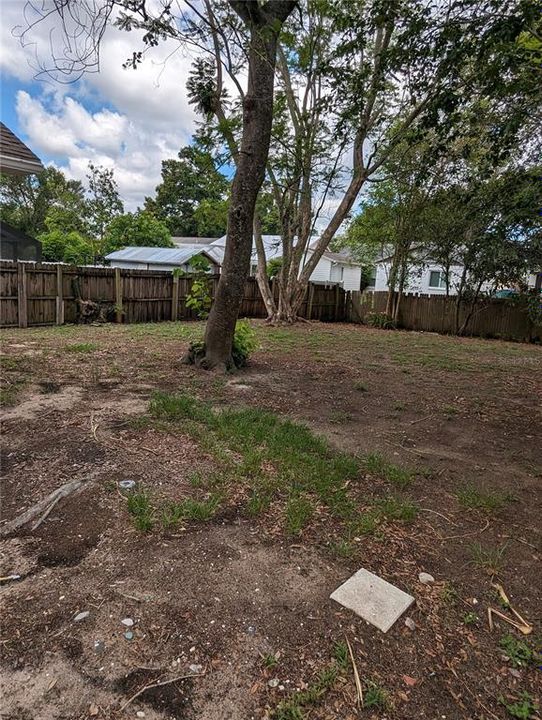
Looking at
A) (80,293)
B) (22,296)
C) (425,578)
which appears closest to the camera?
(425,578)

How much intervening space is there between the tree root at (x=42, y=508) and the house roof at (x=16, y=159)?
4759 millimetres

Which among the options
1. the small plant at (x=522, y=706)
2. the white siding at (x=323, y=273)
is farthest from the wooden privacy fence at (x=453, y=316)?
the white siding at (x=323, y=273)

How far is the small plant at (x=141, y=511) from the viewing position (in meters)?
2.02

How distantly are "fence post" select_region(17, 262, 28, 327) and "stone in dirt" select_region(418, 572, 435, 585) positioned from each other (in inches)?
382

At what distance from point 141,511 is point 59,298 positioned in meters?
9.06

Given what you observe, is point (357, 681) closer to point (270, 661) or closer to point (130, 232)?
point (270, 661)

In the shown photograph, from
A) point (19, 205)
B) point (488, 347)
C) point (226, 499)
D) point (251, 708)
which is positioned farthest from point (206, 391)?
point (19, 205)

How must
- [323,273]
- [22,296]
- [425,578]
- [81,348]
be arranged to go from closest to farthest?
[425,578] < [81,348] < [22,296] < [323,273]

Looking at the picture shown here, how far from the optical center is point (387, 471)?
2.86 m

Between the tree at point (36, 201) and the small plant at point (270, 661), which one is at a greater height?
the tree at point (36, 201)

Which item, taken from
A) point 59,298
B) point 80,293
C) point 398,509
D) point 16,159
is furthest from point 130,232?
point 398,509

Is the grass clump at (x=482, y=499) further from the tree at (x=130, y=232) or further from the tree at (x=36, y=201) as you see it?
the tree at (x=36, y=201)

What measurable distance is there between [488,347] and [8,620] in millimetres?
10938

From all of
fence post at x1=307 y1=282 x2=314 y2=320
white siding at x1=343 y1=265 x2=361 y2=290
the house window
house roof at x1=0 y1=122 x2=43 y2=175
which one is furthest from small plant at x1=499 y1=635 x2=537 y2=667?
white siding at x1=343 y1=265 x2=361 y2=290
